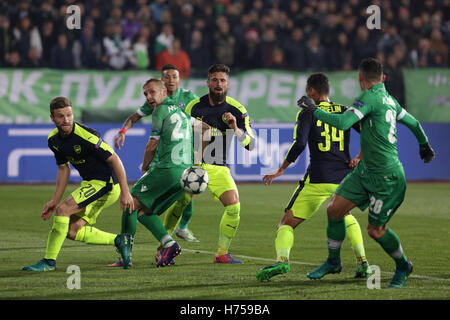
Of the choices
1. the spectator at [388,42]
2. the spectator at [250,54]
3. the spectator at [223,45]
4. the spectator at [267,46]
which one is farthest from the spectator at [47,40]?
the spectator at [388,42]

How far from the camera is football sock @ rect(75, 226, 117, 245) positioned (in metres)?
8.52

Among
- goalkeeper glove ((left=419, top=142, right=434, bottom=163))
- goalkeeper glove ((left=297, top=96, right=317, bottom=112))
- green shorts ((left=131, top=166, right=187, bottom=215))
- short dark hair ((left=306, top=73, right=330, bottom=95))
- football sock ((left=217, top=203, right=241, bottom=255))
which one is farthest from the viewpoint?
football sock ((left=217, top=203, right=241, bottom=255))

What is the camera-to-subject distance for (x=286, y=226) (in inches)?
314

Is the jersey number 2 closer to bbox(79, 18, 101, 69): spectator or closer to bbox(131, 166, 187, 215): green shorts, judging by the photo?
bbox(131, 166, 187, 215): green shorts

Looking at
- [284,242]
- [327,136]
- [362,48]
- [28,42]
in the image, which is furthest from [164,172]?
[362,48]

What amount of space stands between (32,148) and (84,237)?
1097cm

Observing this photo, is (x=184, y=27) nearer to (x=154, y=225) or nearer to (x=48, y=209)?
(x=154, y=225)

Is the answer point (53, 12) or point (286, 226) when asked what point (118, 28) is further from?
point (286, 226)

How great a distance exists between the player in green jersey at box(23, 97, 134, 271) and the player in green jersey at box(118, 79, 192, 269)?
297mm

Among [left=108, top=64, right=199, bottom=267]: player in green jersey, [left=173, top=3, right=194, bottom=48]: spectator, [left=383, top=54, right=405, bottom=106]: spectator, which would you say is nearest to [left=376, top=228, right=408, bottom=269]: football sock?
[left=108, top=64, right=199, bottom=267]: player in green jersey

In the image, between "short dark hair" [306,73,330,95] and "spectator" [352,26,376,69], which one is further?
"spectator" [352,26,376,69]

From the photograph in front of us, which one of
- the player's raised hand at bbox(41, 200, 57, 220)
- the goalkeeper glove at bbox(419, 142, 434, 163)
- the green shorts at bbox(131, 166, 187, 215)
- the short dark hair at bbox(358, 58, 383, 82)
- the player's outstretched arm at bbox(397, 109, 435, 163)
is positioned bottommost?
the player's raised hand at bbox(41, 200, 57, 220)
